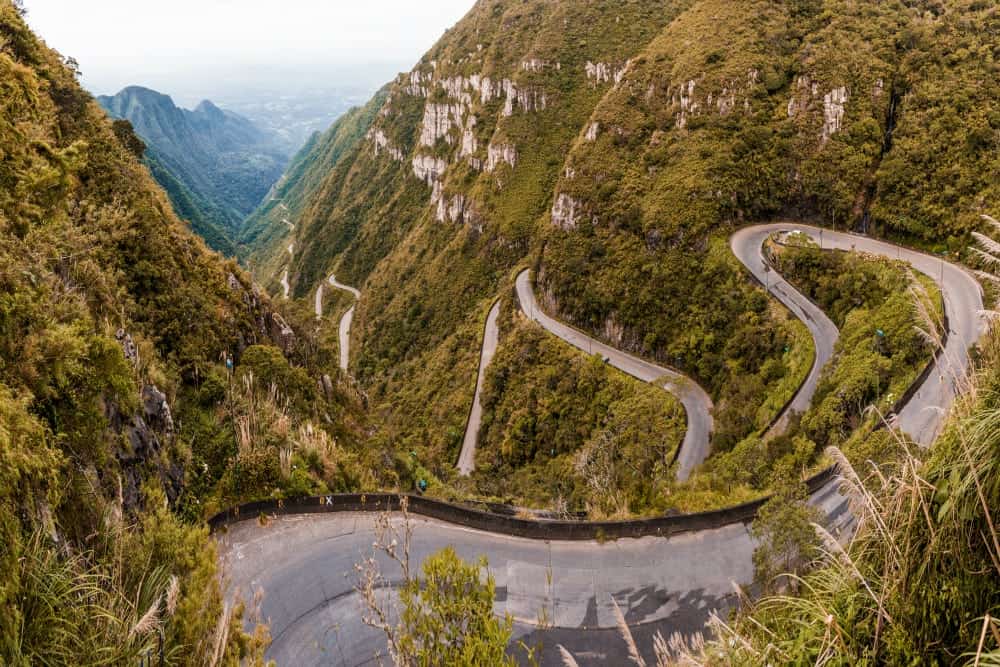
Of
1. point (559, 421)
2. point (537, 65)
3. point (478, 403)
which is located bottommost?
point (478, 403)

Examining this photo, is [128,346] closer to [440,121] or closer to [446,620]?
[446,620]

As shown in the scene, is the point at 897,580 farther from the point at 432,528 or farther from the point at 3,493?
the point at 432,528

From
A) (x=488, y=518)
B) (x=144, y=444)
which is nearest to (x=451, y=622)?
(x=488, y=518)

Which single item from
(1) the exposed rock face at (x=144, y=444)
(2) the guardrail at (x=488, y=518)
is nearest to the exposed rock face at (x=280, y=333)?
(1) the exposed rock face at (x=144, y=444)

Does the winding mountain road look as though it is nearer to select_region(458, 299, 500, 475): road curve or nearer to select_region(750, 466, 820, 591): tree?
select_region(750, 466, 820, 591): tree

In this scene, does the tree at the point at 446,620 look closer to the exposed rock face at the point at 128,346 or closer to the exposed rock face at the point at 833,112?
the exposed rock face at the point at 128,346

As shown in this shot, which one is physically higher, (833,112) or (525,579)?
(833,112)

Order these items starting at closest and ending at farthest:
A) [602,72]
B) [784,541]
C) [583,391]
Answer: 1. [784,541]
2. [583,391]
3. [602,72]
